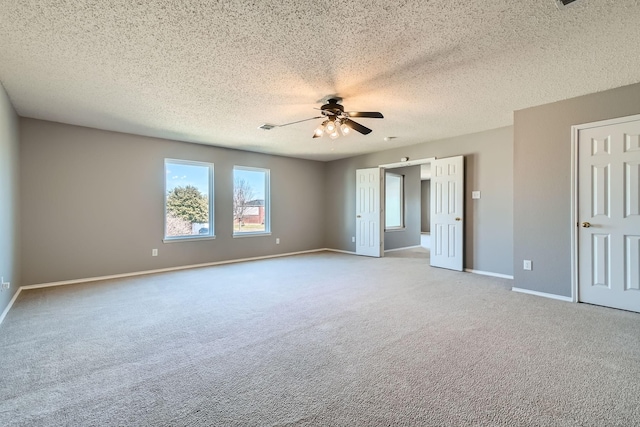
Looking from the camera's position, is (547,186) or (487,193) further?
(487,193)

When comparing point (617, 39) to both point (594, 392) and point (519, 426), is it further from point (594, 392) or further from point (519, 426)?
point (519, 426)

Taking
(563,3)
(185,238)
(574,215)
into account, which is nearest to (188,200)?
(185,238)

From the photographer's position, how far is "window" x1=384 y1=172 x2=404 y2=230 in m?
8.58

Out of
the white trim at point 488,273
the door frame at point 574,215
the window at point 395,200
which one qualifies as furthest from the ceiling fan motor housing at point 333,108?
the window at point 395,200

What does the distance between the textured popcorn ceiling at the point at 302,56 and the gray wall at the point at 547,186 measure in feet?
0.67

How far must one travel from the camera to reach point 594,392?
1.83m

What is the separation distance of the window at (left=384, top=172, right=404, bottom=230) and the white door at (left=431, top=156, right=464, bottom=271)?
108 inches

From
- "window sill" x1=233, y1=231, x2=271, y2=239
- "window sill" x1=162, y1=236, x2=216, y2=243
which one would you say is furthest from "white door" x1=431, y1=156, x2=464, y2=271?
"window sill" x1=162, y1=236, x2=216, y2=243

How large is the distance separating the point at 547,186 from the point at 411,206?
16.3ft

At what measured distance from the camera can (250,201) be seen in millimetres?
6871

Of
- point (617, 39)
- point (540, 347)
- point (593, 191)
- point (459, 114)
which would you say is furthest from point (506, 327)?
point (459, 114)

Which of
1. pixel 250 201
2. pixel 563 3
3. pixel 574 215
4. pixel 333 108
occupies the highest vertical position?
pixel 563 3

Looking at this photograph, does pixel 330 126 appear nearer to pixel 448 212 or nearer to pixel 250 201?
pixel 448 212

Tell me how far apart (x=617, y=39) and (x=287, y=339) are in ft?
12.0
